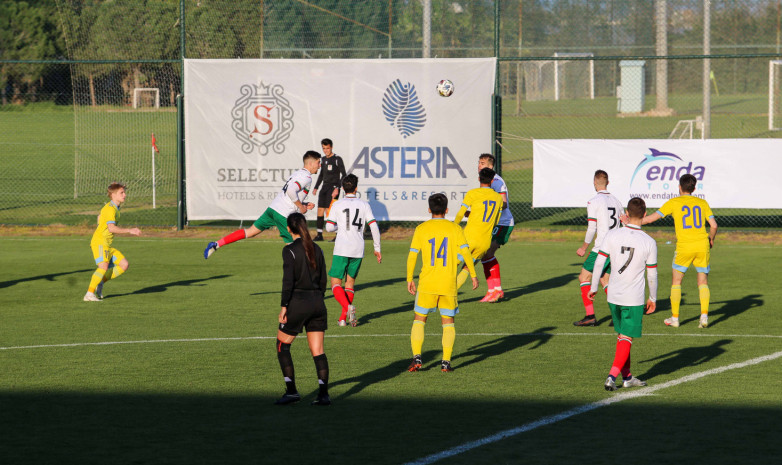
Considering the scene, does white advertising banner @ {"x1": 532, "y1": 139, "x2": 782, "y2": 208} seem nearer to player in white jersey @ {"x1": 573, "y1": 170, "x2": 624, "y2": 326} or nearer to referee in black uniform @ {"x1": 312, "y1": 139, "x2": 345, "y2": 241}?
referee in black uniform @ {"x1": 312, "y1": 139, "x2": 345, "y2": 241}

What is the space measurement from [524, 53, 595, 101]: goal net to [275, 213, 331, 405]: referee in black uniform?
47.1 meters

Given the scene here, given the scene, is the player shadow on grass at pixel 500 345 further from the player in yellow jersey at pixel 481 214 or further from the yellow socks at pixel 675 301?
the player in yellow jersey at pixel 481 214

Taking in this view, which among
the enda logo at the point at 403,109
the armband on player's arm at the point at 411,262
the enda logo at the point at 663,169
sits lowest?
the armband on player's arm at the point at 411,262

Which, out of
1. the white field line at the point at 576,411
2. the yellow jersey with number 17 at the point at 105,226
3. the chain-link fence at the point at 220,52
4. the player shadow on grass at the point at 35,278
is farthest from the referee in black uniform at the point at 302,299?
the chain-link fence at the point at 220,52

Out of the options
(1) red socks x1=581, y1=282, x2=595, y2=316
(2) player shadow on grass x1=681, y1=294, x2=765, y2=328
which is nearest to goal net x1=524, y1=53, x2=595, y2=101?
(2) player shadow on grass x1=681, y1=294, x2=765, y2=328

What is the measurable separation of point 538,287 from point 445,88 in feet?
25.4

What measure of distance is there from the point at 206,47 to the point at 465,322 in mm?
14359

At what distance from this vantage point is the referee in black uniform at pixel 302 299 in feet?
29.7

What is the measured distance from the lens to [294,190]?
15.3m

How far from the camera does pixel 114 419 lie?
8.81m

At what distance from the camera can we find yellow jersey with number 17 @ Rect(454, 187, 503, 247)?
47.9 ft

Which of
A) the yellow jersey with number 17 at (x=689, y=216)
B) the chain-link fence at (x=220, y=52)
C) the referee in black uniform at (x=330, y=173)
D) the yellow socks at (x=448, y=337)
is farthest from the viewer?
the chain-link fence at (x=220, y=52)

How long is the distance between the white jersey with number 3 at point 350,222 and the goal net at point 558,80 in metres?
42.7

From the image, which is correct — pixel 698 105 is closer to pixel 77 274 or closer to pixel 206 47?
pixel 206 47
